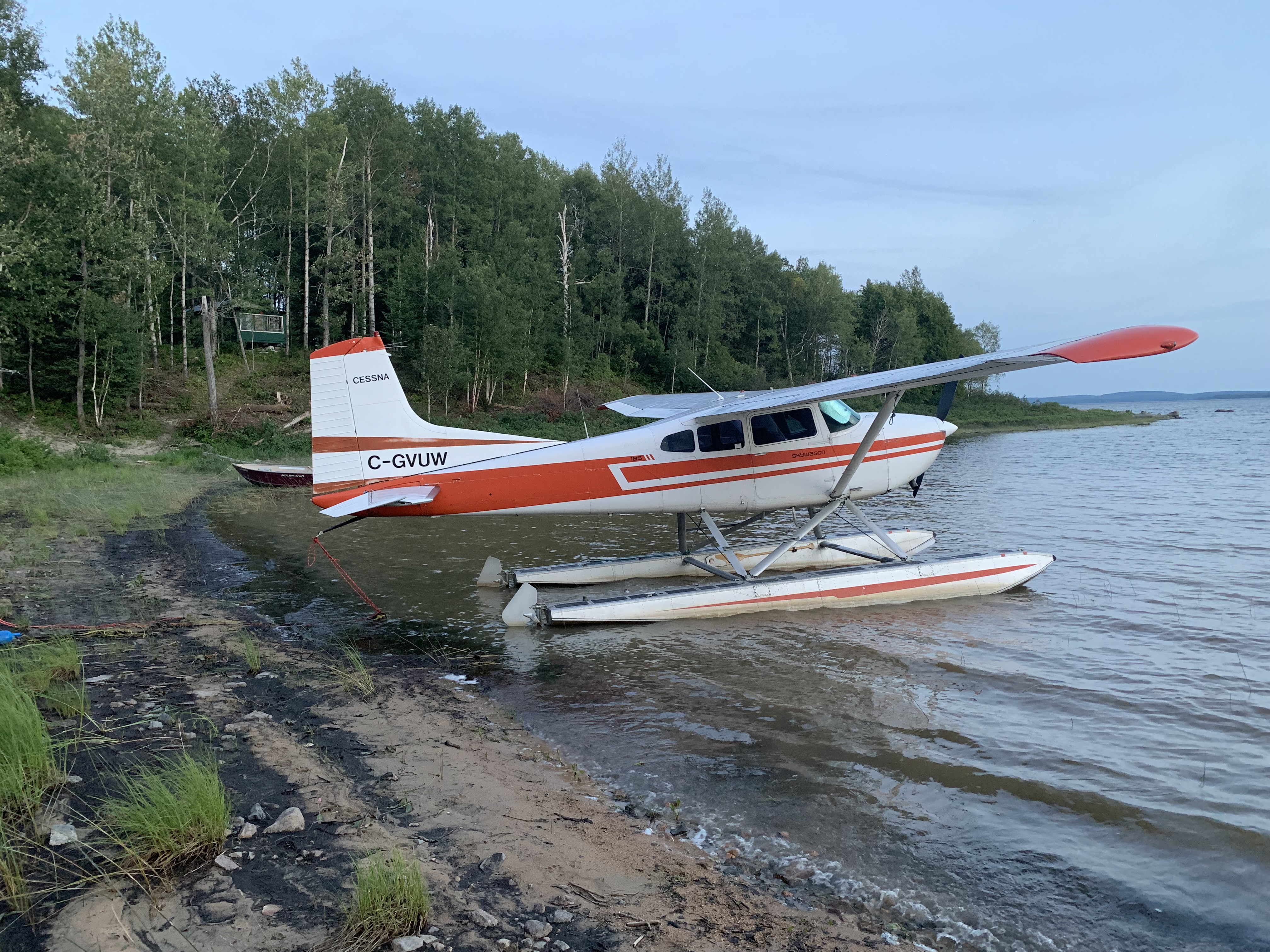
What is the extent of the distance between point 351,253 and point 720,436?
102 ft

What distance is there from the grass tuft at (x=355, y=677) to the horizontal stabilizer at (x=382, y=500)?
1883 mm

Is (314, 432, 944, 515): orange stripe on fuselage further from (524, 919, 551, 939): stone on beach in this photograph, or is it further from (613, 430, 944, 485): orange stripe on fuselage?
(524, 919, 551, 939): stone on beach

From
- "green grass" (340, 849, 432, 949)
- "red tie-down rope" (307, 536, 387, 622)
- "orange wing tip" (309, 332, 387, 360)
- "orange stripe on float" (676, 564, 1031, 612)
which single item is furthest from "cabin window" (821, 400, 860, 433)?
"green grass" (340, 849, 432, 949)

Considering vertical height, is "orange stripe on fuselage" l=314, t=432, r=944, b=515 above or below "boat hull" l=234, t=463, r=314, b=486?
above

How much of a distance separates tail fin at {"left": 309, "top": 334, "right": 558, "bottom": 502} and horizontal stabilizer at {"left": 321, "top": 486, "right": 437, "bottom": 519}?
0.75 metres

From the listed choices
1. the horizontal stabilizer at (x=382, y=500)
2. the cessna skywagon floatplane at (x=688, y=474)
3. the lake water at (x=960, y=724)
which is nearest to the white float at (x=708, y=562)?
the cessna skywagon floatplane at (x=688, y=474)

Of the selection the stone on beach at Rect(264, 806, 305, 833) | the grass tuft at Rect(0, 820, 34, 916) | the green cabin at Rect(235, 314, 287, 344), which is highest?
the green cabin at Rect(235, 314, 287, 344)

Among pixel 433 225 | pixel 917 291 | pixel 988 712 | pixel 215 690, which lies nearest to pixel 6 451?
pixel 215 690

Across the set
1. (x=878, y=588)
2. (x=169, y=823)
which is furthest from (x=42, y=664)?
(x=878, y=588)

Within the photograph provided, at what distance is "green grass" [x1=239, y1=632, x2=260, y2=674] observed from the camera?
6.11m

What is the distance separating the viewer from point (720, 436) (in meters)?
9.52

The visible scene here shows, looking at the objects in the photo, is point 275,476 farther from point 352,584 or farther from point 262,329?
point 262,329

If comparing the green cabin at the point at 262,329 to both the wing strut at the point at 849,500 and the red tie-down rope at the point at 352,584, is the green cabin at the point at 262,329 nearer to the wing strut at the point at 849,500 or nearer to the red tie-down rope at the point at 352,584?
the red tie-down rope at the point at 352,584

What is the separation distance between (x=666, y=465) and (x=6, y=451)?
18268mm
